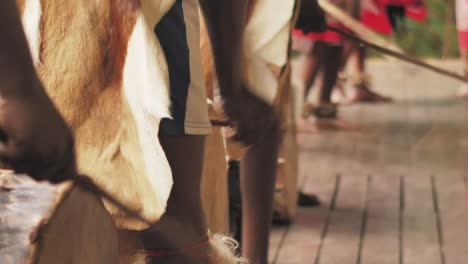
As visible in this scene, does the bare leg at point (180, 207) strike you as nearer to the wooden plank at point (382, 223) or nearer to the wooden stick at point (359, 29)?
the wooden plank at point (382, 223)

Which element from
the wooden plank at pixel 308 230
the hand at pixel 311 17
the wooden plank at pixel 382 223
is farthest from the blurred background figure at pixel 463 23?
the hand at pixel 311 17

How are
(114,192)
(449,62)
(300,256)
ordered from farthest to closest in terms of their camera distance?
(449,62) → (300,256) → (114,192)

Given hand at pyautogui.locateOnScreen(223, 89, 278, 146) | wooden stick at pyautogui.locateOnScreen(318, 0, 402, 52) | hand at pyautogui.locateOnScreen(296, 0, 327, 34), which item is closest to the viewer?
hand at pyautogui.locateOnScreen(223, 89, 278, 146)

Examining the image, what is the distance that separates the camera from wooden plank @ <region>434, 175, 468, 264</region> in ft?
13.1

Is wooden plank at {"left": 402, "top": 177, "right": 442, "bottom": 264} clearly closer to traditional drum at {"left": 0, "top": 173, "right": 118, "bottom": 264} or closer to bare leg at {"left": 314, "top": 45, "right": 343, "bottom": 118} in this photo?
bare leg at {"left": 314, "top": 45, "right": 343, "bottom": 118}

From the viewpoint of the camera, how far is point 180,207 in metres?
2.10

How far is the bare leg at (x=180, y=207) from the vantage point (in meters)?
2.09

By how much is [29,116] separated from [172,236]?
26.5 inches

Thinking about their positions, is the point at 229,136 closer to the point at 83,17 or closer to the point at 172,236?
the point at 172,236

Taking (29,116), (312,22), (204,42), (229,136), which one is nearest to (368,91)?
(312,22)

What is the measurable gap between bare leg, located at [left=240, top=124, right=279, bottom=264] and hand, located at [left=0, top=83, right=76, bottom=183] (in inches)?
70.0

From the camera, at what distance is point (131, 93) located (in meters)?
2.04

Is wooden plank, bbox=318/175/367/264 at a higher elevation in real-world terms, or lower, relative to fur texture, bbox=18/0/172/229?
lower

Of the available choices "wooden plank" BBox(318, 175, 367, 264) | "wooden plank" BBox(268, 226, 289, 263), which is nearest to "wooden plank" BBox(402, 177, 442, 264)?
"wooden plank" BBox(318, 175, 367, 264)
